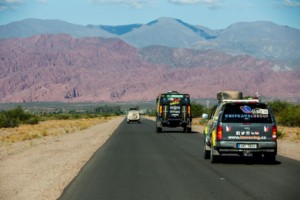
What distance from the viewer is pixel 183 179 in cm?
1540

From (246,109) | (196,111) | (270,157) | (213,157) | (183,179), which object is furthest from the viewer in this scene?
(196,111)

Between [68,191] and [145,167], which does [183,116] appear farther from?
[68,191]

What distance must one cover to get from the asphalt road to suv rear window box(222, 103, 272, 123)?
1.44m

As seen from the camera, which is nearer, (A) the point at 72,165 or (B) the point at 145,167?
(B) the point at 145,167

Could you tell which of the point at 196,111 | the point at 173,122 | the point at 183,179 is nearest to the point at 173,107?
the point at 173,122

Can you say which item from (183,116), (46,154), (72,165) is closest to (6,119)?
(183,116)

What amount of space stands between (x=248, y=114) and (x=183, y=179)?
4510 mm

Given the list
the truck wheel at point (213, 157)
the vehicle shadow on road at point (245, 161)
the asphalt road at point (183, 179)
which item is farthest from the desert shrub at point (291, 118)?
the truck wheel at point (213, 157)

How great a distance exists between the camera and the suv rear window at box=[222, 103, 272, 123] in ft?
62.1

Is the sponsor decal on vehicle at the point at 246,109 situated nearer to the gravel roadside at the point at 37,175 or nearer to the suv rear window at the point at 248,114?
the suv rear window at the point at 248,114

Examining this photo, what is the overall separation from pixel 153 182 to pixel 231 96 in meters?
29.4

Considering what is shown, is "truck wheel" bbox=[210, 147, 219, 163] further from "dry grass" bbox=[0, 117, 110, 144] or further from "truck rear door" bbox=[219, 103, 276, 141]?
"dry grass" bbox=[0, 117, 110, 144]

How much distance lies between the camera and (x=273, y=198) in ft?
39.6

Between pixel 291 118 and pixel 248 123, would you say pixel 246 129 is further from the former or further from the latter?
pixel 291 118
